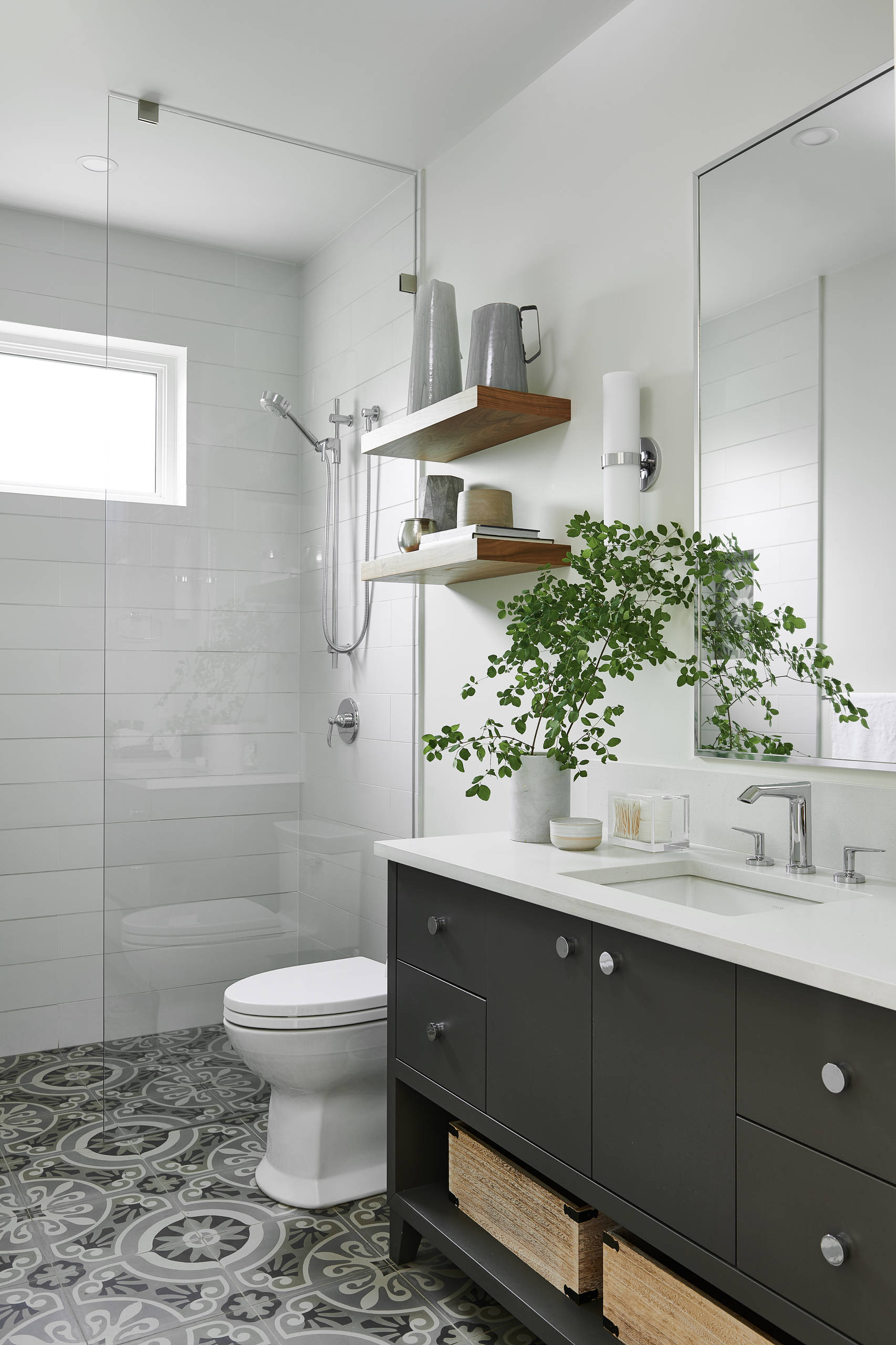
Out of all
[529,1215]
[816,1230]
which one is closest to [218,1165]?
[529,1215]

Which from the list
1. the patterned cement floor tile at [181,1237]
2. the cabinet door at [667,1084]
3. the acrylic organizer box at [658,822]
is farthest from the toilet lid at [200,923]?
the cabinet door at [667,1084]

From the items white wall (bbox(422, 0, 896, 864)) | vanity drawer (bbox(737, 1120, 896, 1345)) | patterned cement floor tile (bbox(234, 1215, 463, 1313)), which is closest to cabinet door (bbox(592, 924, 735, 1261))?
vanity drawer (bbox(737, 1120, 896, 1345))

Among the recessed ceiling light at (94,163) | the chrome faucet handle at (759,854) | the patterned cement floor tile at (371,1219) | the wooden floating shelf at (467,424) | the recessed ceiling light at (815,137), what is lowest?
the patterned cement floor tile at (371,1219)

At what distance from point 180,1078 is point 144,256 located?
2.13 metres

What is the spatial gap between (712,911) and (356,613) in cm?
144

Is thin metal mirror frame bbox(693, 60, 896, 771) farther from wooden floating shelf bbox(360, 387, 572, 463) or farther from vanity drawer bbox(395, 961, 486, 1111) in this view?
vanity drawer bbox(395, 961, 486, 1111)

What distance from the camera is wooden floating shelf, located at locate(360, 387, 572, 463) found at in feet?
7.68

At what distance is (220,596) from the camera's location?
8.92 feet

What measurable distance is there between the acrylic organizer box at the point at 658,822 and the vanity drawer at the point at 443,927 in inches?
13.3

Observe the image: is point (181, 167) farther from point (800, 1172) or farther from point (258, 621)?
point (800, 1172)

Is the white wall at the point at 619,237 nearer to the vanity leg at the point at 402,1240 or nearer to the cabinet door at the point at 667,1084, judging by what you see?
the cabinet door at the point at 667,1084

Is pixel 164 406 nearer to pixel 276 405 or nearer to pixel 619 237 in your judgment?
pixel 276 405

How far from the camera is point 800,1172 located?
1.20 meters

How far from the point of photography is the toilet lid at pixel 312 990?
235cm
